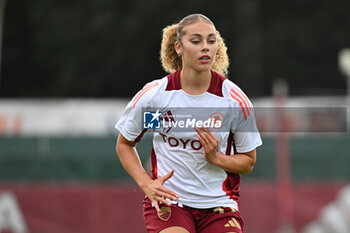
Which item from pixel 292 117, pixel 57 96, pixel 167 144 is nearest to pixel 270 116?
pixel 292 117

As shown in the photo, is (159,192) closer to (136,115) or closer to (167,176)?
(167,176)

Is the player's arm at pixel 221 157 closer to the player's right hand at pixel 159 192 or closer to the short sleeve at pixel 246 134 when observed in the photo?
the short sleeve at pixel 246 134

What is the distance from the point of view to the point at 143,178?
5.33 metres

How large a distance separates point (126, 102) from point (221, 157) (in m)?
19.8

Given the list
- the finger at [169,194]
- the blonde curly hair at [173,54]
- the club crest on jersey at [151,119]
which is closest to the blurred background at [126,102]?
the blonde curly hair at [173,54]

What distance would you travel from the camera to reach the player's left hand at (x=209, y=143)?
16.9ft

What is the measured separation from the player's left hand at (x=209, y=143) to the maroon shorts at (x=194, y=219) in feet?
1.47

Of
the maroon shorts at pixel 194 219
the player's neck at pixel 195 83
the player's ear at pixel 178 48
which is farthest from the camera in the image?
the player's ear at pixel 178 48

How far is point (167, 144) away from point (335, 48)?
27.0m

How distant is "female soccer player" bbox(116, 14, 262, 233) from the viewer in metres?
5.30

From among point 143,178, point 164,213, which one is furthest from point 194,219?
point 143,178

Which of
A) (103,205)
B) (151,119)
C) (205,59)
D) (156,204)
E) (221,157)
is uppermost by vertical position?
(205,59)

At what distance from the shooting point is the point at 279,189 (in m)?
12.7

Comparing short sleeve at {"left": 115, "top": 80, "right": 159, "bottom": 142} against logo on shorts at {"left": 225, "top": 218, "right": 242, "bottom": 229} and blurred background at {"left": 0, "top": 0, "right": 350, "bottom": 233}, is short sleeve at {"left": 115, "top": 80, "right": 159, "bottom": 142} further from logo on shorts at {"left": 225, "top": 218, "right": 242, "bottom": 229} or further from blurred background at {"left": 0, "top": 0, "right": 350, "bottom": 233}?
blurred background at {"left": 0, "top": 0, "right": 350, "bottom": 233}
